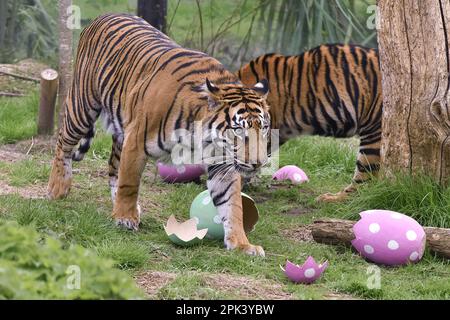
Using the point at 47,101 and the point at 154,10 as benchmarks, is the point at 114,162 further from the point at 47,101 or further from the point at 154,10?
the point at 154,10

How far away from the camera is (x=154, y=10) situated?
955 cm

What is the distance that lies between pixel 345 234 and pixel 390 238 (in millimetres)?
396

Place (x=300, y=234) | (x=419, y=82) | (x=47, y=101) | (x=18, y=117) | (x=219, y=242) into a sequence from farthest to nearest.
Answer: (x=18, y=117) → (x=47, y=101) → (x=300, y=234) → (x=419, y=82) → (x=219, y=242)

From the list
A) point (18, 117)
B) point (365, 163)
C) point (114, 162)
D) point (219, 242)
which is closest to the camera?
point (219, 242)

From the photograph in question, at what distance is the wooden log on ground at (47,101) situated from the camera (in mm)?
8812

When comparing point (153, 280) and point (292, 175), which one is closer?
point (153, 280)

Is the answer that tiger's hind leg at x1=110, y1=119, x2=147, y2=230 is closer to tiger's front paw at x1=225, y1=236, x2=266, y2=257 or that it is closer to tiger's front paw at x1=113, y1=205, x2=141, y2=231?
tiger's front paw at x1=113, y1=205, x2=141, y2=231

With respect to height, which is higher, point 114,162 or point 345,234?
point 345,234

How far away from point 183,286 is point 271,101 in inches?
113

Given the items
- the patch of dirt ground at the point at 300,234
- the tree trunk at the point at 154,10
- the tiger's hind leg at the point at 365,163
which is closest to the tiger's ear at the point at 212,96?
the patch of dirt ground at the point at 300,234

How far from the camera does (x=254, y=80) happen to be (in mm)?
7754

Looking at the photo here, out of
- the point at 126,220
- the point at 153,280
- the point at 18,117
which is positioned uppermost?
the point at 153,280

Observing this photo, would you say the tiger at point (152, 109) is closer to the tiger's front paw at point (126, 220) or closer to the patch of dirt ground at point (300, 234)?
the tiger's front paw at point (126, 220)

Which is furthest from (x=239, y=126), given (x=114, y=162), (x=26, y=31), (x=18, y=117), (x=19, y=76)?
(x=26, y=31)
